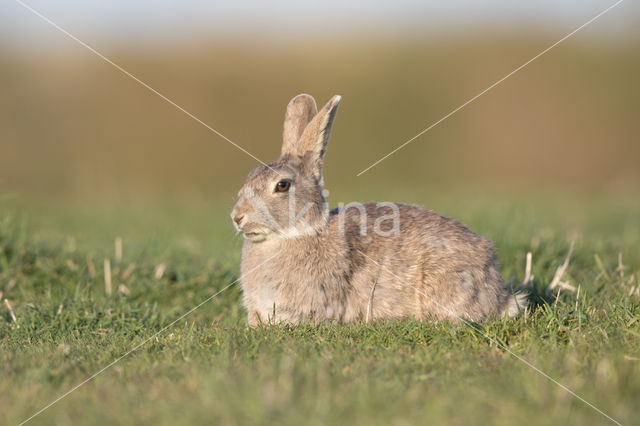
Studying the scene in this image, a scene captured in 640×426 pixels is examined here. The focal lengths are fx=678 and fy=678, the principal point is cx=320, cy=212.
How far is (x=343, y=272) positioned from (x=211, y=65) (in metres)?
15.6

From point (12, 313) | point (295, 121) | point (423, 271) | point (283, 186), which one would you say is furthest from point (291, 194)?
point (12, 313)

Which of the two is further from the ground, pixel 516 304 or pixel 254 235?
pixel 254 235

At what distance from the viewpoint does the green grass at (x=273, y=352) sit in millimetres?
2850

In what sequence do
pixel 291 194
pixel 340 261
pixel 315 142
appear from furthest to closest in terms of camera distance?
pixel 315 142 < pixel 291 194 < pixel 340 261

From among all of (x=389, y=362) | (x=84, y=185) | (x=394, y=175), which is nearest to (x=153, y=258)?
(x=389, y=362)

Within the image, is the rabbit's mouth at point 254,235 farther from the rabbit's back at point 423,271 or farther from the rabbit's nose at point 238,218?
the rabbit's back at point 423,271

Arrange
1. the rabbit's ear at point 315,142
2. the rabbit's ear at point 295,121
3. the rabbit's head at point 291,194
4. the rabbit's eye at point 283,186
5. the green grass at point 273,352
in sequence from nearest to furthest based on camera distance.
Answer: the green grass at point 273,352
the rabbit's head at point 291,194
the rabbit's eye at point 283,186
the rabbit's ear at point 315,142
the rabbit's ear at point 295,121

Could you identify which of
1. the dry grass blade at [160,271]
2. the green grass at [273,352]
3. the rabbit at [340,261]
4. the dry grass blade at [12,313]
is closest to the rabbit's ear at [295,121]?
the rabbit at [340,261]

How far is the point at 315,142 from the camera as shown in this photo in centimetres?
538

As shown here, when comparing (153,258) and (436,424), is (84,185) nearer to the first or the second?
(153,258)

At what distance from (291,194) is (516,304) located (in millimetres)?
1830

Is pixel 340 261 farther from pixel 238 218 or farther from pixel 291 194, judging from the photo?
pixel 238 218

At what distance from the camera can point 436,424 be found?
8.80 ft

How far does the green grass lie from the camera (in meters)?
2.85
